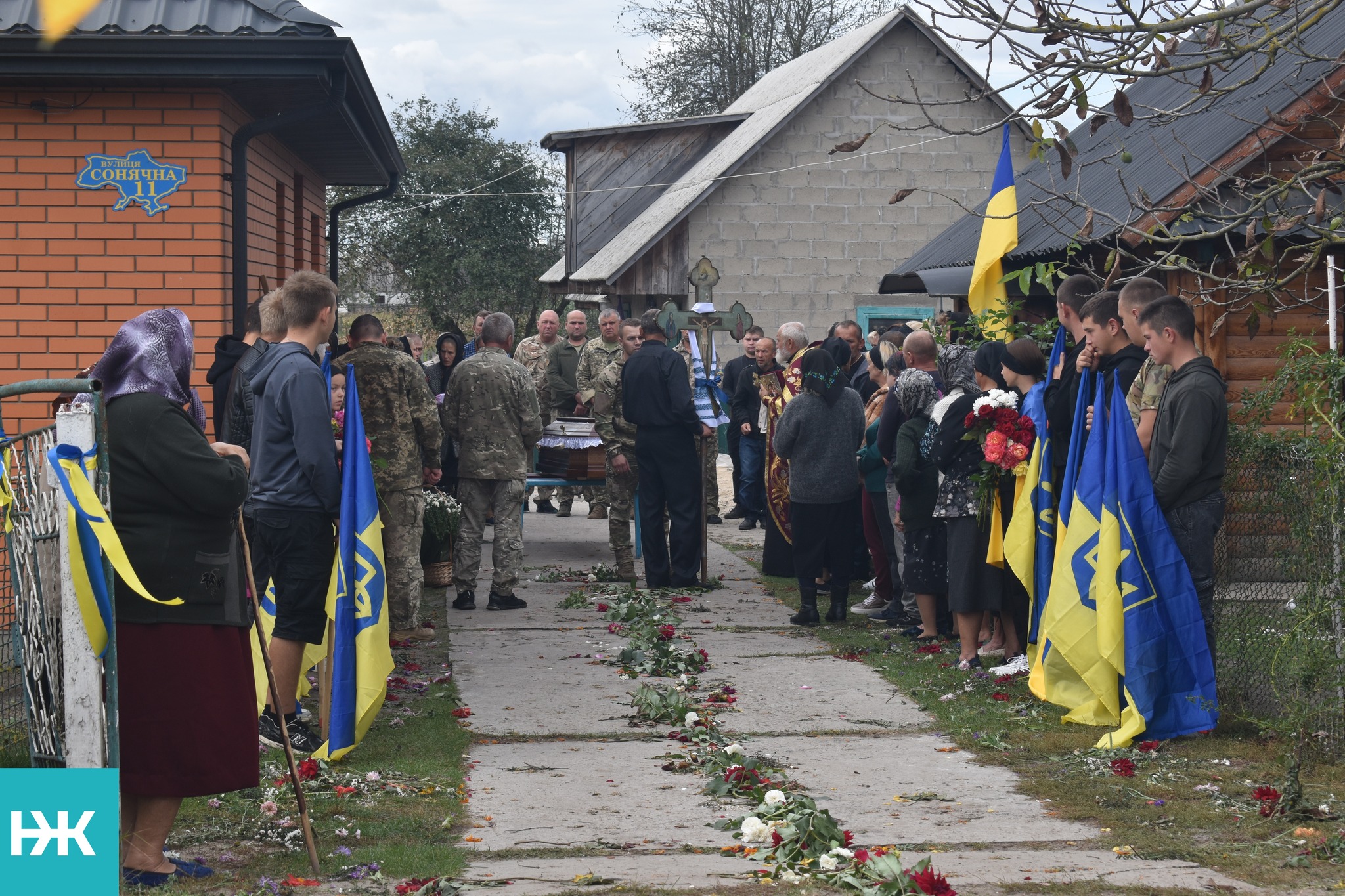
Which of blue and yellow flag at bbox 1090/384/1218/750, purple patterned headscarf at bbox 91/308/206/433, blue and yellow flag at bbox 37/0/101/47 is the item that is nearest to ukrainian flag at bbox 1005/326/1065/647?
blue and yellow flag at bbox 1090/384/1218/750

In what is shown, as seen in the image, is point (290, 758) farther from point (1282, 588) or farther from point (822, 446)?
point (822, 446)

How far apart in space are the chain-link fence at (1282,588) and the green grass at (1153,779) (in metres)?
0.19

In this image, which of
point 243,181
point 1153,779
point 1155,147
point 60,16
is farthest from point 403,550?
point 1155,147

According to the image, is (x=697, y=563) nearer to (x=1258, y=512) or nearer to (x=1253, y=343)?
(x=1253, y=343)

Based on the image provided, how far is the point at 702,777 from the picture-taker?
5816 millimetres

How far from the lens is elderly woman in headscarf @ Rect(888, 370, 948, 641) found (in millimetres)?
8492

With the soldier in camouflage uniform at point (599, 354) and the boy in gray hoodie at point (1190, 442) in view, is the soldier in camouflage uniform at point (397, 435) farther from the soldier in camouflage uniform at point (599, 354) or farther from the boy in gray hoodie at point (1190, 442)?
the boy in gray hoodie at point (1190, 442)

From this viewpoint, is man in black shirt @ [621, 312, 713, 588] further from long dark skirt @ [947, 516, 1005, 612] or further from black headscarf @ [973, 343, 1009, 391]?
long dark skirt @ [947, 516, 1005, 612]

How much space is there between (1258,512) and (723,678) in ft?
10.2

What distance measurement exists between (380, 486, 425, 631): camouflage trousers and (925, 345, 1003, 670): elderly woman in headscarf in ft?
10.5

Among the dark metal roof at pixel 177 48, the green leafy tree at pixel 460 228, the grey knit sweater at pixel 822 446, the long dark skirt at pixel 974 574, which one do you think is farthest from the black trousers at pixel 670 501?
the green leafy tree at pixel 460 228

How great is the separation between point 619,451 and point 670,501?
668 mm

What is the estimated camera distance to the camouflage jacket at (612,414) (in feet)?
36.7

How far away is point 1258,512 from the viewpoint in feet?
20.4
